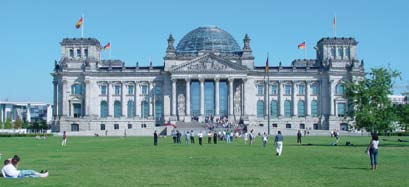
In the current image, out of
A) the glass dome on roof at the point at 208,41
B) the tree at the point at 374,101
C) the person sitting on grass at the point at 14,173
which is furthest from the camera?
the glass dome on roof at the point at 208,41

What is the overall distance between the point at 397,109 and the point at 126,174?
47929 mm

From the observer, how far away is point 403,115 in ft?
228

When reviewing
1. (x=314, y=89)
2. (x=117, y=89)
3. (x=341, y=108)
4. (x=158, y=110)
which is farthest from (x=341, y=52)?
(x=117, y=89)

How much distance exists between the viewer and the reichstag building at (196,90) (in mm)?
139750

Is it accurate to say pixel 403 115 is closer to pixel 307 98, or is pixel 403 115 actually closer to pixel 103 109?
pixel 307 98

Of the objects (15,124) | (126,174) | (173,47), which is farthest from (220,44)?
(126,174)

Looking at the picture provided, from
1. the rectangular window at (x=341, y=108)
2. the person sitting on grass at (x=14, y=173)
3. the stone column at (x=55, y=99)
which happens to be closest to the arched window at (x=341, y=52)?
the rectangular window at (x=341, y=108)

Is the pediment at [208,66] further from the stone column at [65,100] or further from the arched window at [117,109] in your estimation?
the stone column at [65,100]

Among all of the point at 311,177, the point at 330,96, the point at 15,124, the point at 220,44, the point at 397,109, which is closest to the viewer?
the point at 311,177

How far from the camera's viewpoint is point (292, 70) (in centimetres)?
14250

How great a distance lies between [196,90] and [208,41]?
634 inches

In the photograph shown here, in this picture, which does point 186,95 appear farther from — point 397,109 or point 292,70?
point 397,109

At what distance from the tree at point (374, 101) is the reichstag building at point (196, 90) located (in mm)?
67595

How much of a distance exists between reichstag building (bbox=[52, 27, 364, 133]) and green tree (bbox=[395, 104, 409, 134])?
225 feet
